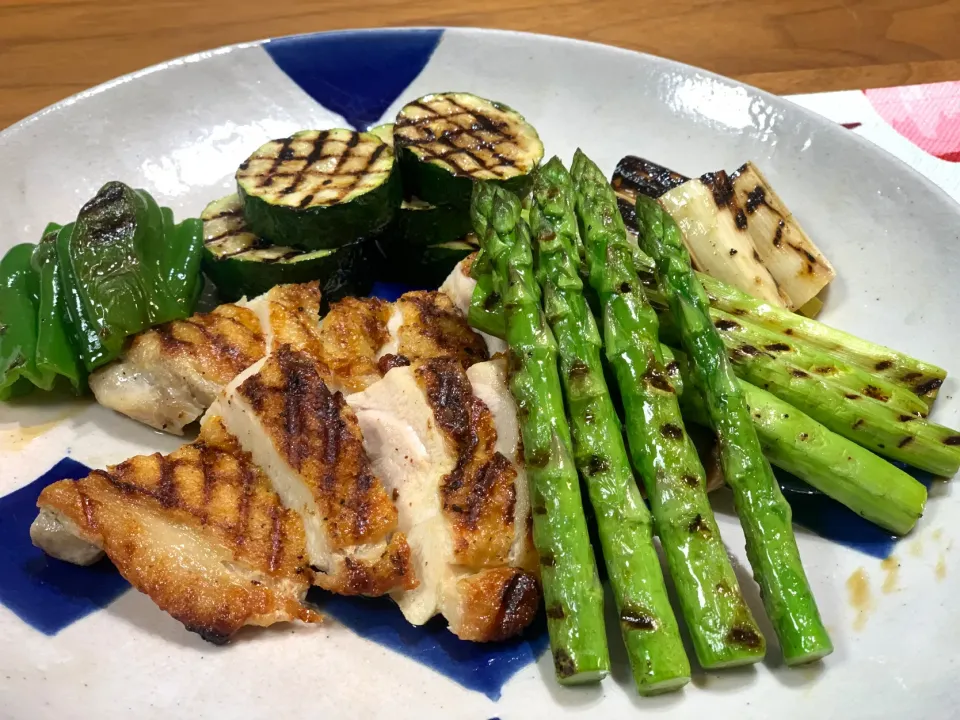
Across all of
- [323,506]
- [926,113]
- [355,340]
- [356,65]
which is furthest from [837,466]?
[356,65]

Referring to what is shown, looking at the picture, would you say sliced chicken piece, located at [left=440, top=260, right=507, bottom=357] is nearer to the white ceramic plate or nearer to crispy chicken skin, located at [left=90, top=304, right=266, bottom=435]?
crispy chicken skin, located at [left=90, top=304, right=266, bottom=435]

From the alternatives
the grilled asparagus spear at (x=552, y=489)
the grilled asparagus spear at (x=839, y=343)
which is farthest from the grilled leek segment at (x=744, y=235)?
the grilled asparagus spear at (x=552, y=489)

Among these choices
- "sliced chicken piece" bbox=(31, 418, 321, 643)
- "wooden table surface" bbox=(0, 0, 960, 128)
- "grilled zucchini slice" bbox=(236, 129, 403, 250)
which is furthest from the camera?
"wooden table surface" bbox=(0, 0, 960, 128)

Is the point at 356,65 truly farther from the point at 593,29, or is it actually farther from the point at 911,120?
the point at 911,120

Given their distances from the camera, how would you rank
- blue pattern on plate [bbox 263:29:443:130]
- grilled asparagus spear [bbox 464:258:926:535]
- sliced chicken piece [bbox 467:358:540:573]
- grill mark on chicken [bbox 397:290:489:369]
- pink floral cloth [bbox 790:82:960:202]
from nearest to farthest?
1. sliced chicken piece [bbox 467:358:540:573]
2. grilled asparagus spear [bbox 464:258:926:535]
3. grill mark on chicken [bbox 397:290:489:369]
4. pink floral cloth [bbox 790:82:960:202]
5. blue pattern on plate [bbox 263:29:443:130]

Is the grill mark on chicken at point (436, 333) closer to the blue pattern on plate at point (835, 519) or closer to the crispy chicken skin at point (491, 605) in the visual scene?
the crispy chicken skin at point (491, 605)

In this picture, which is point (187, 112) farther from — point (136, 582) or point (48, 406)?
point (136, 582)

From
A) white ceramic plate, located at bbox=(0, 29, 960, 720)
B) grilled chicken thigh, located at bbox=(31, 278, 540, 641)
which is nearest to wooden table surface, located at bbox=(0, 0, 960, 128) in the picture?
Result: white ceramic plate, located at bbox=(0, 29, 960, 720)
